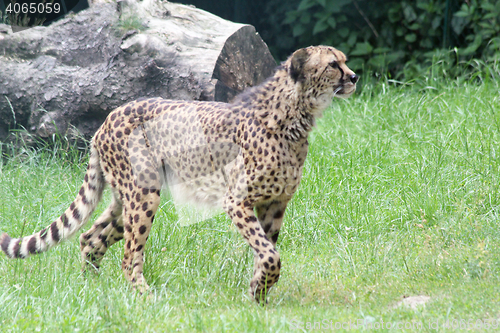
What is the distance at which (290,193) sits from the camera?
128 inches

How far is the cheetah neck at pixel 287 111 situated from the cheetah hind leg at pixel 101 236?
4.08 feet

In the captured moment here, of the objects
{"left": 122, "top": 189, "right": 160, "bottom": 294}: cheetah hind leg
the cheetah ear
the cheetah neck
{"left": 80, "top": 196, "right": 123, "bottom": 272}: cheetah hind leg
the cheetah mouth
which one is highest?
the cheetah ear

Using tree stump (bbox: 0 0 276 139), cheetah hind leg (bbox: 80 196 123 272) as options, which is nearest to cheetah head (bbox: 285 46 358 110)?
cheetah hind leg (bbox: 80 196 123 272)

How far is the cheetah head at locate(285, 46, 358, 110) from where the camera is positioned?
3189 millimetres

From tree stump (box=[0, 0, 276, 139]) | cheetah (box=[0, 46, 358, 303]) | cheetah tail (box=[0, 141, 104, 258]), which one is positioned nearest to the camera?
cheetah (box=[0, 46, 358, 303])

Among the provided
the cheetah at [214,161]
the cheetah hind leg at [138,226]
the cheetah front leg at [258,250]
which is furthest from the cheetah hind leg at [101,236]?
the cheetah front leg at [258,250]

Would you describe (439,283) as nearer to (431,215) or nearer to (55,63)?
(431,215)

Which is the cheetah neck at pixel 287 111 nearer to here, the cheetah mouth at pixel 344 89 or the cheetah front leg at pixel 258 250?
the cheetah mouth at pixel 344 89

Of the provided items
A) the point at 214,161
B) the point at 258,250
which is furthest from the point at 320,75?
the point at 258,250

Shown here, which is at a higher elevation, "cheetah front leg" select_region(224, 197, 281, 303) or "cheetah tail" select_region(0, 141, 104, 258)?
"cheetah front leg" select_region(224, 197, 281, 303)

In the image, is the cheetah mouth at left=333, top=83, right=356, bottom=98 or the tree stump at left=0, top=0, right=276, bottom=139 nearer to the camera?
the cheetah mouth at left=333, top=83, right=356, bottom=98

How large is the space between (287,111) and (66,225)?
168 centimetres

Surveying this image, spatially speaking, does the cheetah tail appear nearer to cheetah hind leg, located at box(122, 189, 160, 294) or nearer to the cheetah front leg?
cheetah hind leg, located at box(122, 189, 160, 294)

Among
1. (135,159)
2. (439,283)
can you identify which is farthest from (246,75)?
(439,283)
